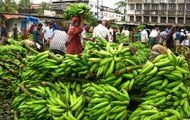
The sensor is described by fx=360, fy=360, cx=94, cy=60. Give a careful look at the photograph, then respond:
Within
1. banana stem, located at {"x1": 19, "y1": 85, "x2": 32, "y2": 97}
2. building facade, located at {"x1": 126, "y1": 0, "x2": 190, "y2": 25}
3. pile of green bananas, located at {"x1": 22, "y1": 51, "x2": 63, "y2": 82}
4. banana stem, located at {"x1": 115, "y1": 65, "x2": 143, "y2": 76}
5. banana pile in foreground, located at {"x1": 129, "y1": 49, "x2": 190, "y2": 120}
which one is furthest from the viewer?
building facade, located at {"x1": 126, "y1": 0, "x2": 190, "y2": 25}

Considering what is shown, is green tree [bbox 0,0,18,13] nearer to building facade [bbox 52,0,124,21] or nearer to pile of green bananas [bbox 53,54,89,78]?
building facade [bbox 52,0,124,21]

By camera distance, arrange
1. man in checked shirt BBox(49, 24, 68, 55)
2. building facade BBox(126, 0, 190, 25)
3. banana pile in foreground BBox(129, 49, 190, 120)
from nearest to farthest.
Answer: banana pile in foreground BBox(129, 49, 190, 120), man in checked shirt BBox(49, 24, 68, 55), building facade BBox(126, 0, 190, 25)

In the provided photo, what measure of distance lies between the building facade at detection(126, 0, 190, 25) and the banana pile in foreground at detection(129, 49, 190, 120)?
61.0 meters

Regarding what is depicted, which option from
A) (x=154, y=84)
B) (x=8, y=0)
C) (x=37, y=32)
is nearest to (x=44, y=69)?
(x=154, y=84)

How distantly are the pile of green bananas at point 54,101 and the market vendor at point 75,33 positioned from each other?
2.60 m

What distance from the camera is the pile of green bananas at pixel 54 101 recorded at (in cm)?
364

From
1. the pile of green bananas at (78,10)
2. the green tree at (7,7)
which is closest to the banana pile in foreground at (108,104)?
the pile of green bananas at (78,10)

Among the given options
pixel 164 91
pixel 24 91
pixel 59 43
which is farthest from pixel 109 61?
pixel 59 43

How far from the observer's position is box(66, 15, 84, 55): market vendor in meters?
6.55

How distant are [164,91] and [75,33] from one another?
3.51 metres

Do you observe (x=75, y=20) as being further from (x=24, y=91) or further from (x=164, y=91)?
(x=164, y=91)

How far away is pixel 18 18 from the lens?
32.8m

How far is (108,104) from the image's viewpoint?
3406mm

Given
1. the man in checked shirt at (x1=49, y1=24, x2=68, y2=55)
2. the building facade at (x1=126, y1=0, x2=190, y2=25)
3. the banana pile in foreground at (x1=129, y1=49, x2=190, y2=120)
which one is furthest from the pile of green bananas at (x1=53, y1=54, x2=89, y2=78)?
the building facade at (x1=126, y1=0, x2=190, y2=25)
